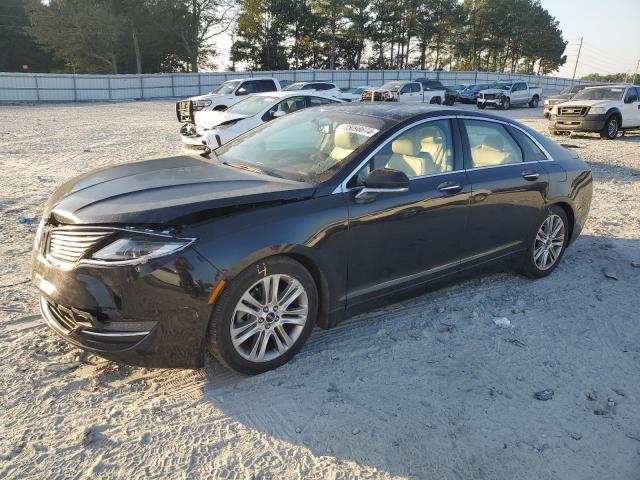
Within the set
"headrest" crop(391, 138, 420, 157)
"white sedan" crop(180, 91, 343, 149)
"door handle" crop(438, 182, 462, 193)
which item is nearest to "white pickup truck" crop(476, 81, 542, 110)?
"white sedan" crop(180, 91, 343, 149)

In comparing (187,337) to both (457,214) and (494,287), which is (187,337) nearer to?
(457,214)

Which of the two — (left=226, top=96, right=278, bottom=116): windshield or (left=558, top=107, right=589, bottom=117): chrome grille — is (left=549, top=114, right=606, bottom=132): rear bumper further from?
(left=226, top=96, right=278, bottom=116): windshield

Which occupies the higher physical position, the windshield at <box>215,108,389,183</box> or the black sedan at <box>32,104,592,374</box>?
the windshield at <box>215,108,389,183</box>

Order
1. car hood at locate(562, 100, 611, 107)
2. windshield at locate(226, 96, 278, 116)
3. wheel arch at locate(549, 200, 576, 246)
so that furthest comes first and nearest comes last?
car hood at locate(562, 100, 611, 107)
windshield at locate(226, 96, 278, 116)
wheel arch at locate(549, 200, 576, 246)

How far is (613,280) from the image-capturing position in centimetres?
520

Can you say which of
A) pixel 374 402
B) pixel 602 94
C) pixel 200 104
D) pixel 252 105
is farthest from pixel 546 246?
pixel 200 104

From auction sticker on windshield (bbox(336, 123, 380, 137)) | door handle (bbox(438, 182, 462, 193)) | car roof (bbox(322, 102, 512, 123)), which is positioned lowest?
door handle (bbox(438, 182, 462, 193))

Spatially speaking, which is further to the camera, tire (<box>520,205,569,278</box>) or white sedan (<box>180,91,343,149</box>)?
white sedan (<box>180,91,343,149</box>)

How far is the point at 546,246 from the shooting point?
16.8 ft

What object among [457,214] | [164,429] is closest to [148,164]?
[164,429]

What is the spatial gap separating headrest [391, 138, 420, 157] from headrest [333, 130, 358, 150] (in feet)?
1.01

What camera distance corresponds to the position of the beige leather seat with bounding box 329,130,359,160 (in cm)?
380

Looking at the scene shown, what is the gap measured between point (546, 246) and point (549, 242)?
0.06 metres

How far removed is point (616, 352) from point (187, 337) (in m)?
3.08
